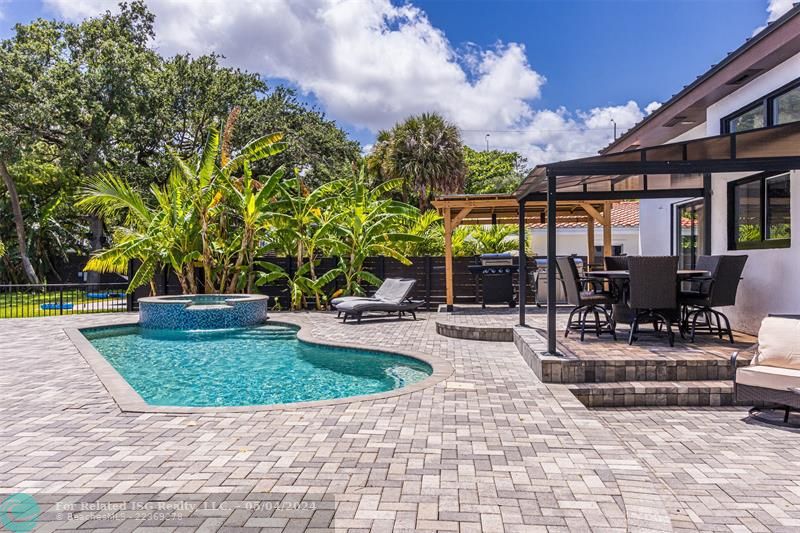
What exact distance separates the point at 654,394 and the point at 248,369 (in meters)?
5.56

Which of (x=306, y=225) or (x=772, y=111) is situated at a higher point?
(x=772, y=111)

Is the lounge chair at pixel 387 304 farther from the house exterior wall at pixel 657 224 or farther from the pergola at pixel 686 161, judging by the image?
the pergola at pixel 686 161

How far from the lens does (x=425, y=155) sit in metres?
25.4

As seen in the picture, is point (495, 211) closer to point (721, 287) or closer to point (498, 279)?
point (498, 279)

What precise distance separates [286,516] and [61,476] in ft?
5.58

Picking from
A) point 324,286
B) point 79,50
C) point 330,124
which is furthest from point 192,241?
point 330,124

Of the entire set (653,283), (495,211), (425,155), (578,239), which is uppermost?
(425,155)

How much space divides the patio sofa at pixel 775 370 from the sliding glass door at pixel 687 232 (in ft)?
21.5

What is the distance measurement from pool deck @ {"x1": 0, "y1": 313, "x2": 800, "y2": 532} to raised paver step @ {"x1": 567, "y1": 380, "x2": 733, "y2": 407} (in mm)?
177

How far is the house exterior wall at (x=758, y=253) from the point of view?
736 centimetres

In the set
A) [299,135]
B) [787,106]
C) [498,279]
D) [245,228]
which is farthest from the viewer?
[299,135]

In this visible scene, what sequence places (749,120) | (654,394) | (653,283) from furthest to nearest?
(749,120), (653,283), (654,394)

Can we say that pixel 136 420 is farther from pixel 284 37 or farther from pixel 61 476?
pixel 284 37

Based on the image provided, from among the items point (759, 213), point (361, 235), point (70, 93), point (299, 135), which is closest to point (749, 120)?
point (759, 213)
